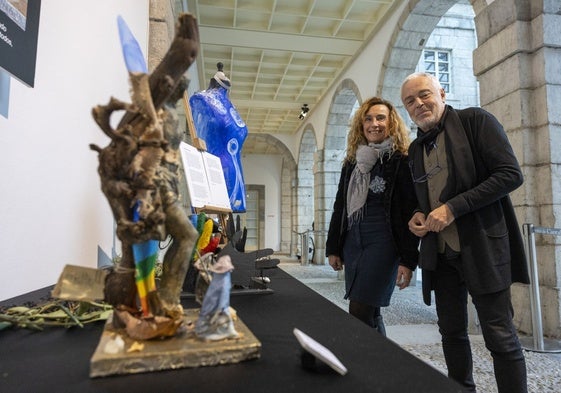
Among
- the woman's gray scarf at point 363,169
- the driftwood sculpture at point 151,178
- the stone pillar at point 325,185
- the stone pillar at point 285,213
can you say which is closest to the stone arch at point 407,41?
the stone pillar at point 325,185

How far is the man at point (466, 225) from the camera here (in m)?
1.21

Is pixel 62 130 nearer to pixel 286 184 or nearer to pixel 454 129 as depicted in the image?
pixel 454 129

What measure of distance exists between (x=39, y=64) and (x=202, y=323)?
1151mm

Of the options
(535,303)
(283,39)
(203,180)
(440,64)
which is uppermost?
(440,64)

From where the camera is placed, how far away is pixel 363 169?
5.19 ft

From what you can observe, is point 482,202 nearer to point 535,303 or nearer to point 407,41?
point 535,303

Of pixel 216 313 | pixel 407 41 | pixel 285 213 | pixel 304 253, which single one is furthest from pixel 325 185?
pixel 216 313

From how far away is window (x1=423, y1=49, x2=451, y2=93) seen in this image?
277 inches

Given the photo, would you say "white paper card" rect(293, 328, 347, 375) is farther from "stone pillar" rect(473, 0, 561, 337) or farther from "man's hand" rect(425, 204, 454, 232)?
"stone pillar" rect(473, 0, 561, 337)

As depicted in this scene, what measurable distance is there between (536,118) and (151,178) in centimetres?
283

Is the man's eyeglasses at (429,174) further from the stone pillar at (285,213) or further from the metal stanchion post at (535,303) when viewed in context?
the stone pillar at (285,213)

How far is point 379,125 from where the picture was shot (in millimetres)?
1612

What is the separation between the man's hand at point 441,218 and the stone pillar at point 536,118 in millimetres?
1699

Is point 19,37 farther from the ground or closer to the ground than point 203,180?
farther from the ground
